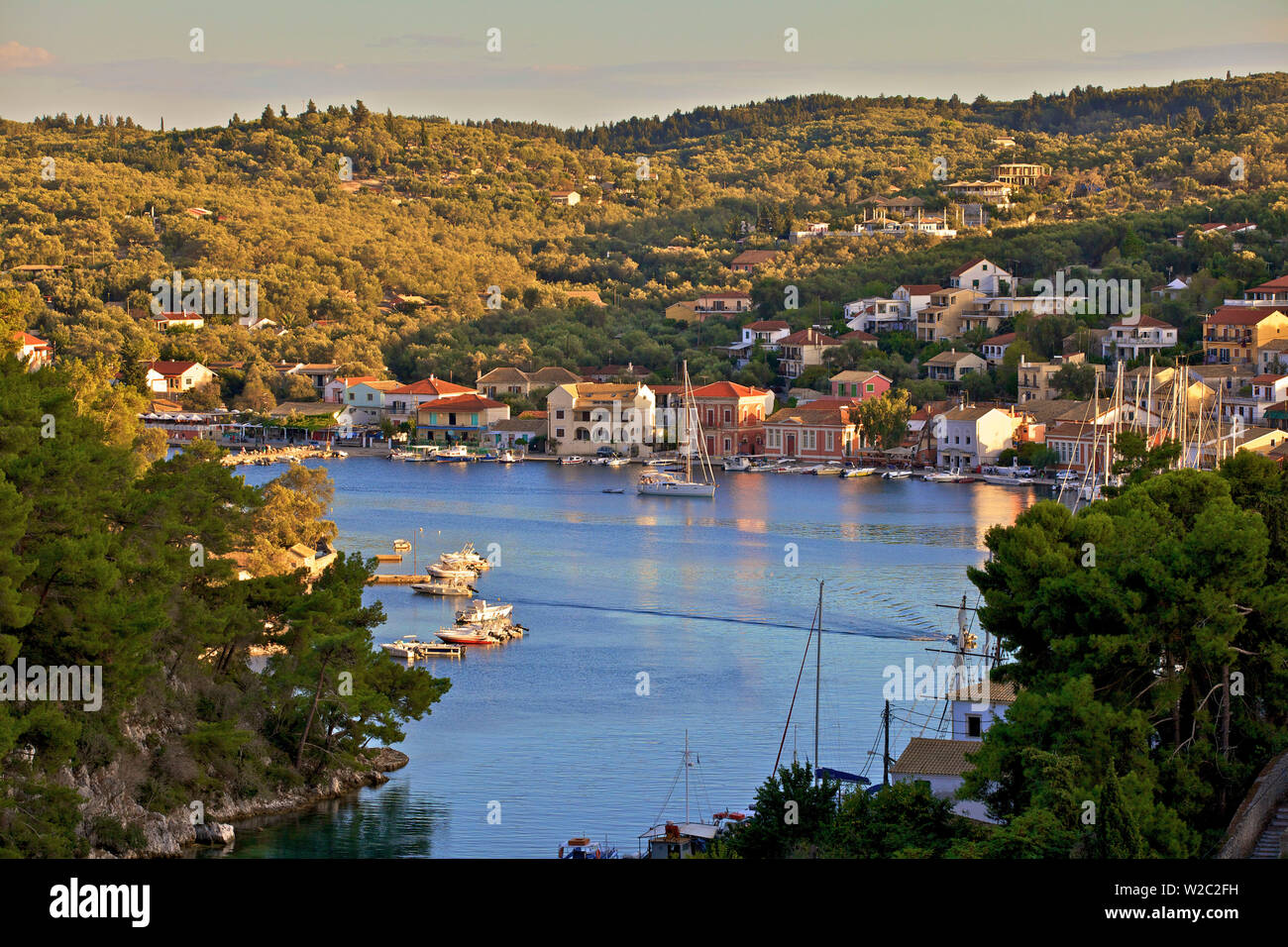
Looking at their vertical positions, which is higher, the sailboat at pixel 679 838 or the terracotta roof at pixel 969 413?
the terracotta roof at pixel 969 413

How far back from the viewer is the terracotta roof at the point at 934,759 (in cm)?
744

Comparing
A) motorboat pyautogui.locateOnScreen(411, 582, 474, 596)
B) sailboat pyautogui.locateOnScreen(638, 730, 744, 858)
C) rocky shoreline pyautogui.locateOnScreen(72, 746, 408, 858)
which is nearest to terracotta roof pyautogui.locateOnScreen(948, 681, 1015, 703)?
sailboat pyautogui.locateOnScreen(638, 730, 744, 858)

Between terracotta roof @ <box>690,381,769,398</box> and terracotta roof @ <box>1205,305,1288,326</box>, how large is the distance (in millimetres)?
7765

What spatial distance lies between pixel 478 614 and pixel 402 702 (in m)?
4.08

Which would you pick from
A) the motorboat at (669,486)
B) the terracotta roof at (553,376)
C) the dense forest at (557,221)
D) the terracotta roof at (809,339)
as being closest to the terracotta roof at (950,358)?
the dense forest at (557,221)

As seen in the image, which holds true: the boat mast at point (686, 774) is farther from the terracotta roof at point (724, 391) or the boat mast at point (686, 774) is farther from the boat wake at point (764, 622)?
the terracotta roof at point (724, 391)

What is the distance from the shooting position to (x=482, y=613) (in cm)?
1354

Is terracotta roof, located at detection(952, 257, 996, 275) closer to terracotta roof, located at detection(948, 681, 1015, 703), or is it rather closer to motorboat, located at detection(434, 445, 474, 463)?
motorboat, located at detection(434, 445, 474, 463)

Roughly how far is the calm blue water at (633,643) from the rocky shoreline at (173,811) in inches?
7.7

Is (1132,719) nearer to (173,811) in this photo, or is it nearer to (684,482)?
(173,811)

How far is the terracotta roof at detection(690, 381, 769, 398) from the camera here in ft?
93.9

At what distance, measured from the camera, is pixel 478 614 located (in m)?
13.5

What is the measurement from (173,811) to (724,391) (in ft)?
69.7
